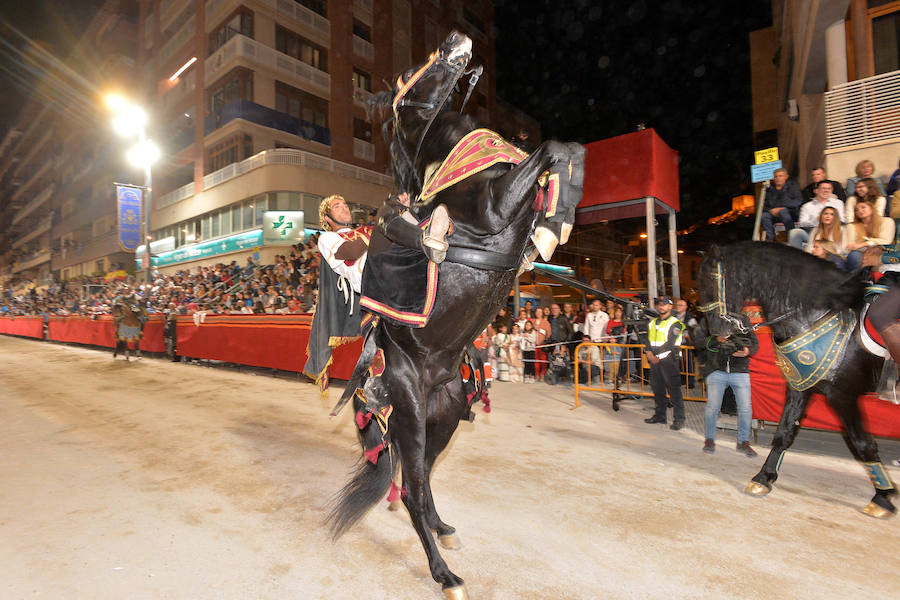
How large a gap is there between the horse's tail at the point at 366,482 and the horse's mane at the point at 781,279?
3317 mm

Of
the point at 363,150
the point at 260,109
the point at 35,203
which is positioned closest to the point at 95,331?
the point at 260,109

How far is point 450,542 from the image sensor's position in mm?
2912

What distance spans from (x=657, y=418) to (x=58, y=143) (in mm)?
74264

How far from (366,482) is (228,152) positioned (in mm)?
28175

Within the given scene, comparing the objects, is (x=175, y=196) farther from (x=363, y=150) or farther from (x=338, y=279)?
(x=338, y=279)

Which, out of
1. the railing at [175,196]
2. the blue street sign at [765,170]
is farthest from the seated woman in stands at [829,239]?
the railing at [175,196]

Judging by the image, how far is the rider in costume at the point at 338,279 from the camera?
107 inches

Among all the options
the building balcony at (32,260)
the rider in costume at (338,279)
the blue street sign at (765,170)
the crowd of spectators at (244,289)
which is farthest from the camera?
the building balcony at (32,260)

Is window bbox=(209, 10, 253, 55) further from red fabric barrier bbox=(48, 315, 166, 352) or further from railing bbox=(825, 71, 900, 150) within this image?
railing bbox=(825, 71, 900, 150)

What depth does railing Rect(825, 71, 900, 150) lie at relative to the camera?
9383 mm

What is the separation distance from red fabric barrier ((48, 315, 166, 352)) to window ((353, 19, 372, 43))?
22154 millimetres

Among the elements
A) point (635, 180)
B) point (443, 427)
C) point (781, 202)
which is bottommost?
point (443, 427)

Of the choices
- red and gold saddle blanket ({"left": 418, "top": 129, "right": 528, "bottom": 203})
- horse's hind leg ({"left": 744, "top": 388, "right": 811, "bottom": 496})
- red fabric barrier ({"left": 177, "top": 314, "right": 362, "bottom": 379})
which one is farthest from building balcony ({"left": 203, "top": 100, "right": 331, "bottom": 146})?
horse's hind leg ({"left": 744, "top": 388, "right": 811, "bottom": 496})

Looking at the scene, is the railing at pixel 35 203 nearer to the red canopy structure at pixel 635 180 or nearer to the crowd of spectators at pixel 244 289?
the crowd of spectators at pixel 244 289
